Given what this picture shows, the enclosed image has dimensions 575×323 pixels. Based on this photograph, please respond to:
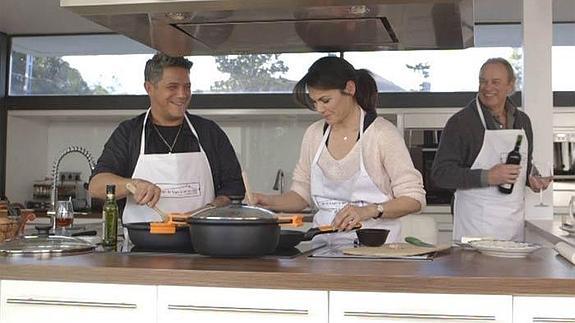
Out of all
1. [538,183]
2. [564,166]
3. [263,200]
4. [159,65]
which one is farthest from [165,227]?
[564,166]

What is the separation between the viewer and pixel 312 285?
1.55 metres

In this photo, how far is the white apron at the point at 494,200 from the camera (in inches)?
121

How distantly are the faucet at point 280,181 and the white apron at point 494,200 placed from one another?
A: 1.98 meters

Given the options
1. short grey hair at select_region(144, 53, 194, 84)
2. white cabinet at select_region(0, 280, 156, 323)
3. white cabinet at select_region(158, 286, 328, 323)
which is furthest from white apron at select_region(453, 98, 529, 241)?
white cabinet at select_region(0, 280, 156, 323)

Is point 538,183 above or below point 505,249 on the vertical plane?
above

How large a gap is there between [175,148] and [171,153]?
0.03 m

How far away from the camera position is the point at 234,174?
2.67 metres

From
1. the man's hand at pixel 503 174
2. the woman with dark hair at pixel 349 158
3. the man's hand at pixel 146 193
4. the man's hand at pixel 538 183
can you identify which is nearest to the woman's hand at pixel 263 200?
the woman with dark hair at pixel 349 158

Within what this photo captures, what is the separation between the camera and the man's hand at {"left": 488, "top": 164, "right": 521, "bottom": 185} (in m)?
2.90

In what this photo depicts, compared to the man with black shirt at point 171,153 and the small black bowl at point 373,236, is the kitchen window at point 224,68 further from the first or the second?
the small black bowl at point 373,236

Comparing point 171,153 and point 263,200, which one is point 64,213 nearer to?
point 171,153

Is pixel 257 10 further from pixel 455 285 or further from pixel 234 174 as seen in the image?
pixel 455 285

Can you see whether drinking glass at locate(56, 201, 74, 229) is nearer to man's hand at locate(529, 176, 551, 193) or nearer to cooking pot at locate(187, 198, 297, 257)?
cooking pot at locate(187, 198, 297, 257)

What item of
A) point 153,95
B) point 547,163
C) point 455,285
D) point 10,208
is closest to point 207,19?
point 153,95
